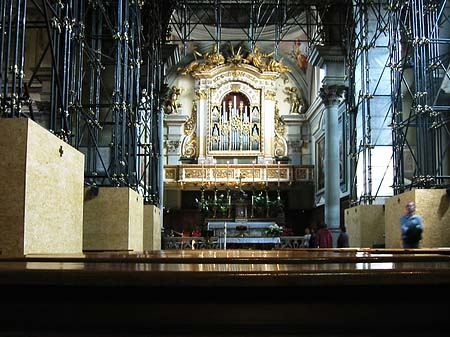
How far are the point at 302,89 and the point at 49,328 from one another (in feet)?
81.7

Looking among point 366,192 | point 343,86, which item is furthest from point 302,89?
point 366,192

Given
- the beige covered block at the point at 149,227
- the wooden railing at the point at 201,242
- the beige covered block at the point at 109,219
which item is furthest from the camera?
the wooden railing at the point at 201,242

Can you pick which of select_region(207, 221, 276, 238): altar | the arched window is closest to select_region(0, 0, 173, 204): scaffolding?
select_region(207, 221, 276, 238): altar

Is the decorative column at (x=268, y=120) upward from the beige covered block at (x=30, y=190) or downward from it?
upward

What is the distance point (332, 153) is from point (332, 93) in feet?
6.15

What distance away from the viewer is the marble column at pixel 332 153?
19.3m

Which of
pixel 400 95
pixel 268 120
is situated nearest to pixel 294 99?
pixel 268 120

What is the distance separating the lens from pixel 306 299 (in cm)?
242

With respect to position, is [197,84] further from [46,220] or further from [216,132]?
[46,220]

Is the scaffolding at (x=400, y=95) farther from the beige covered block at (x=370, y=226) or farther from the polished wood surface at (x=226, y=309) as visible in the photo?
the polished wood surface at (x=226, y=309)

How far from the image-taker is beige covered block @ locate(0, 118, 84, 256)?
6.02m

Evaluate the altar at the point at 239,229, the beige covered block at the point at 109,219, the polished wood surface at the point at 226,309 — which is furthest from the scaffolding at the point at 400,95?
the polished wood surface at the point at 226,309

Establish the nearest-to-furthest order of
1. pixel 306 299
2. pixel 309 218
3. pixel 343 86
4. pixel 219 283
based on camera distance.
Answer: pixel 219 283 → pixel 306 299 → pixel 343 86 → pixel 309 218

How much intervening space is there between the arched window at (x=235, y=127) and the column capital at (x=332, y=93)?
6.87 metres
